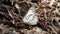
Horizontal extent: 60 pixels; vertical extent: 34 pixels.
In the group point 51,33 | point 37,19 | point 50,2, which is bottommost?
point 51,33

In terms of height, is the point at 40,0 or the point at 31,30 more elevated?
the point at 40,0

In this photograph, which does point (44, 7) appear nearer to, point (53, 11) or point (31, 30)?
point (53, 11)

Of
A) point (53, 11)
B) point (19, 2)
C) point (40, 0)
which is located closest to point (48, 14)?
point (53, 11)

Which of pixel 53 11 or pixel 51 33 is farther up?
pixel 53 11

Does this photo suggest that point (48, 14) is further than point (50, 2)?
No

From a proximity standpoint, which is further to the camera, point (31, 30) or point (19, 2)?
point (19, 2)

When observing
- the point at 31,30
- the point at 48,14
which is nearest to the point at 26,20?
the point at 31,30

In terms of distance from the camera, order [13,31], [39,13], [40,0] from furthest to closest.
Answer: [40,0], [39,13], [13,31]

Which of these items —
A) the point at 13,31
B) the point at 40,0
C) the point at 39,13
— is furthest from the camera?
the point at 40,0

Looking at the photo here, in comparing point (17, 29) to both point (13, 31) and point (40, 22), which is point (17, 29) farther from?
point (40, 22)
